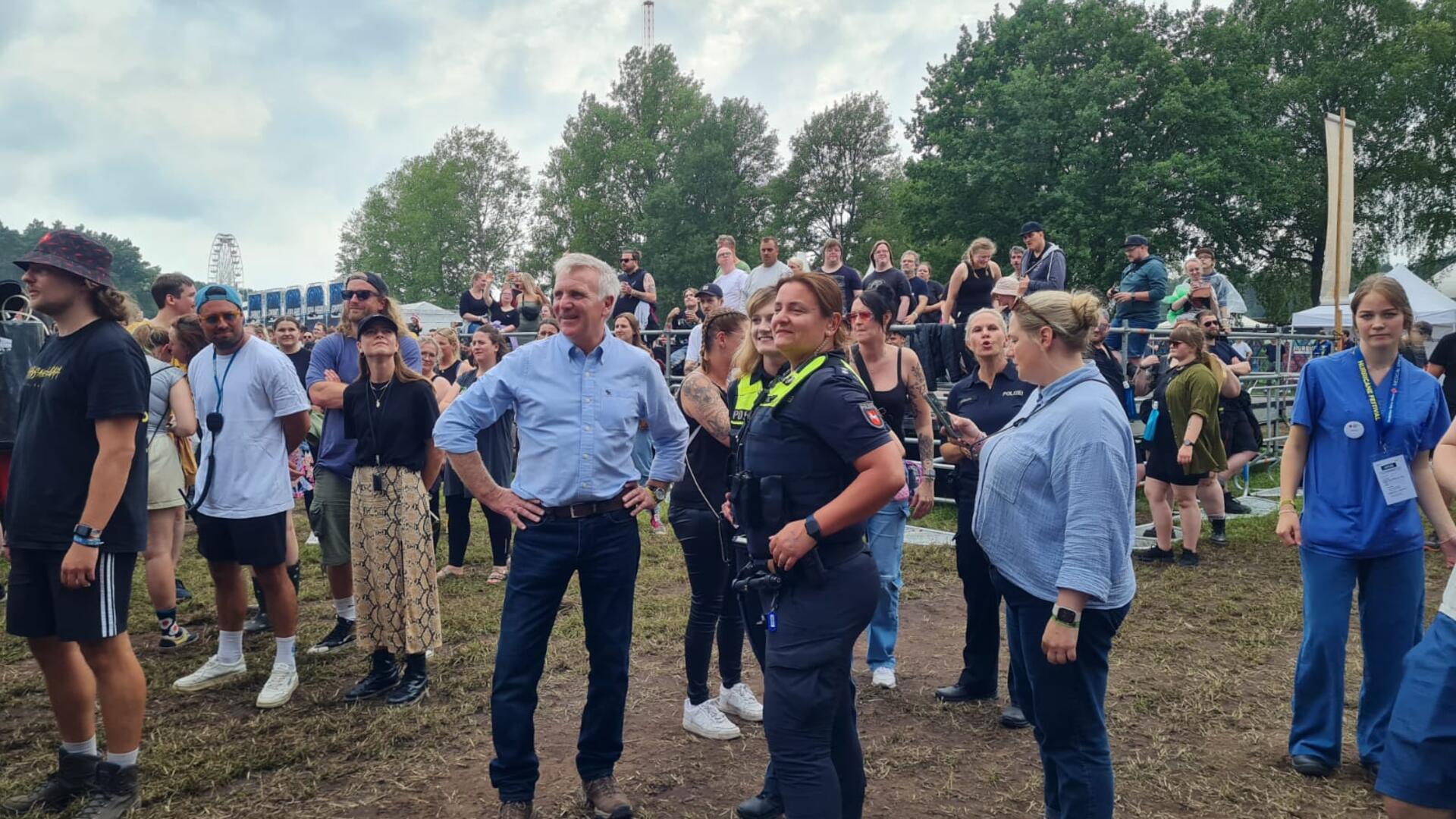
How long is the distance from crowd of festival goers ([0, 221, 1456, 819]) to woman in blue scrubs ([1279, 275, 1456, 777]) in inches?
0.5

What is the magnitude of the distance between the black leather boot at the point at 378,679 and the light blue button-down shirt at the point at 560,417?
74.9 inches

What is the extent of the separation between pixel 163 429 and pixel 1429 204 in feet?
135

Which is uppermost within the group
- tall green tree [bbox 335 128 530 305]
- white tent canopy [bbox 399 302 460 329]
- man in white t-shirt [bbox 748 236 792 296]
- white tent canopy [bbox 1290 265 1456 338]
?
tall green tree [bbox 335 128 530 305]

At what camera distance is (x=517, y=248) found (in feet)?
181

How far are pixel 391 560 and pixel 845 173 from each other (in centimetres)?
4496

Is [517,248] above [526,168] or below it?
below

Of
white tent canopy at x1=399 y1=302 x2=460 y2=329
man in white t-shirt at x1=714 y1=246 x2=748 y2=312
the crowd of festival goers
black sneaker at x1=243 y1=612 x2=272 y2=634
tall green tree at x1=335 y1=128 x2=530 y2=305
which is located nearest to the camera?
the crowd of festival goers

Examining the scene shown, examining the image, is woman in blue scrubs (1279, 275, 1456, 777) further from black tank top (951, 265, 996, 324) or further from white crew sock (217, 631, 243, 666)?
black tank top (951, 265, 996, 324)

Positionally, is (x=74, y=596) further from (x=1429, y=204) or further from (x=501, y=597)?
(x=1429, y=204)

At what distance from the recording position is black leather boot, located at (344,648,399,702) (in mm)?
4762

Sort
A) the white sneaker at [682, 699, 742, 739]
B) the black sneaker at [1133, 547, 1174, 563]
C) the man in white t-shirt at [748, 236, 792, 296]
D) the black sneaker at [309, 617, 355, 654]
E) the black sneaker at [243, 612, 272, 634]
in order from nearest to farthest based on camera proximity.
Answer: the white sneaker at [682, 699, 742, 739], the black sneaker at [309, 617, 355, 654], the black sneaker at [243, 612, 272, 634], the black sneaker at [1133, 547, 1174, 563], the man in white t-shirt at [748, 236, 792, 296]

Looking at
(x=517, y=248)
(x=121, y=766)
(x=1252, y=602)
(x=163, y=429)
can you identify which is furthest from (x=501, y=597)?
(x=517, y=248)

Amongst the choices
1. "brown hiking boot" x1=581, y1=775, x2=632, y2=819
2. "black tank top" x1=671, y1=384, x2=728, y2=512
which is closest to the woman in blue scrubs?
"black tank top" x1=671, y1=384, x2=728, y2=512

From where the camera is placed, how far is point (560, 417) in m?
3.46
